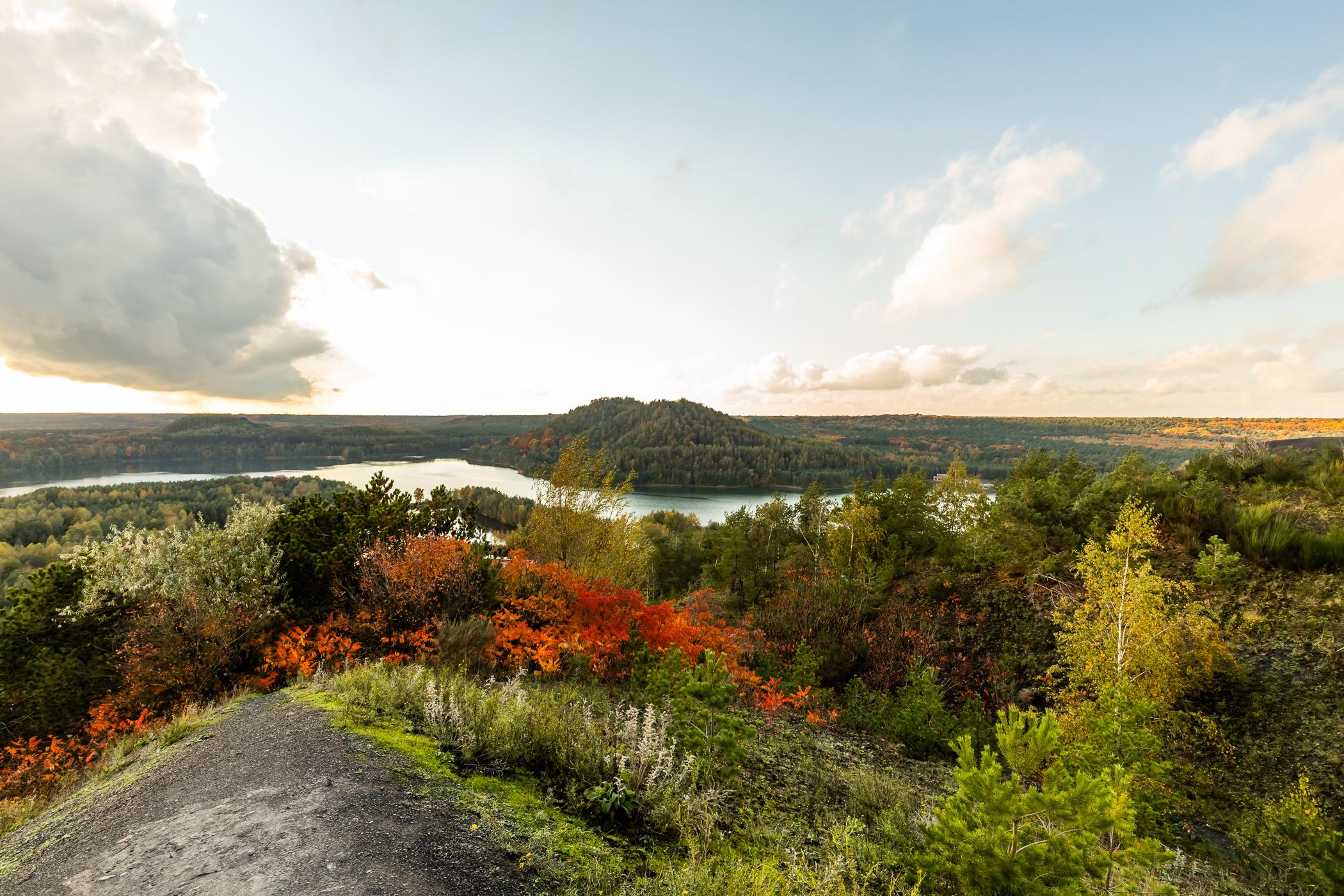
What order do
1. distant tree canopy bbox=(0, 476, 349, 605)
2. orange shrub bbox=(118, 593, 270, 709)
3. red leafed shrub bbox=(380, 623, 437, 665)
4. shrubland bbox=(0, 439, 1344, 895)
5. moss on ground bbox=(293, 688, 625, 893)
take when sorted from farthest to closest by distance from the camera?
distant tree canopy bbox=(0, 476, 349, 605), red leafed shrub bbox=(380, 623, 437, 665), orange shrub bbox=(118, 593, 270, 709), shrubland bbox=(0, 439, 1344, 895), moss on ground bbox=(293, 688, 625, 893)

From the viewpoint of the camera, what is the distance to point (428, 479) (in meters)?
116

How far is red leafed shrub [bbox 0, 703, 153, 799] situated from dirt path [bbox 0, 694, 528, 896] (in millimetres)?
3840

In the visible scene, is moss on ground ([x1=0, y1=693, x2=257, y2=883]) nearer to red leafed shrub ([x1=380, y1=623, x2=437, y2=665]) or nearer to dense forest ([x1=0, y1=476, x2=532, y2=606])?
red leafed shrub ([x1=380, y1=623, x2=437, y2=665])

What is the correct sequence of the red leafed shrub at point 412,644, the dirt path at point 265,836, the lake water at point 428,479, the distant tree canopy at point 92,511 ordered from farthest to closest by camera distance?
1. the lake water at point 428,479
2. the distant tree canopy at point 92,511
3. the red leafed shrub at point 412,644
4. the dirt path at point 265,836

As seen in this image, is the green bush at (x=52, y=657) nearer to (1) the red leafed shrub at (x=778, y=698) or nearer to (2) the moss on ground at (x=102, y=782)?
(2) the moss on ground at (x=102, y=782)

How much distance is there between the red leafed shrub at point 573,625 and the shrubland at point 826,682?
0.08 metres

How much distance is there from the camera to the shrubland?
364 centimetres

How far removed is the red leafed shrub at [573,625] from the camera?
9172 mm

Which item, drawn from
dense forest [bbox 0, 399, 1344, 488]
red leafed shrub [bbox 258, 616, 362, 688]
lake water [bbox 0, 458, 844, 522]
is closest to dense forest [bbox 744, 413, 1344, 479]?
dense forest [bbox 0, 399, 1344, 488]

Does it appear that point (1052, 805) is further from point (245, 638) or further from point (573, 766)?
point (245, 638)

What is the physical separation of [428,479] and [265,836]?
124788mm

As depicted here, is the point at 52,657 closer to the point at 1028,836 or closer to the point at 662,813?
the point at 662,813

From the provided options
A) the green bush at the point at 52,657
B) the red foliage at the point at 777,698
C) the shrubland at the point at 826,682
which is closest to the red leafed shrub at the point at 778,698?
the red foliage at the point at 777,698

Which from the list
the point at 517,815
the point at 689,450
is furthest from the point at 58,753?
the point at 689,450
